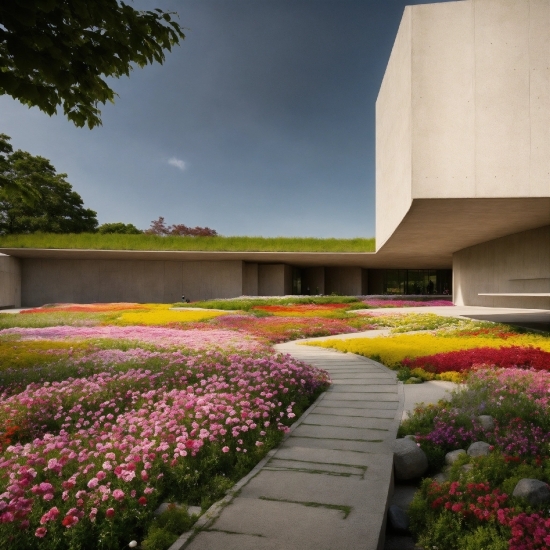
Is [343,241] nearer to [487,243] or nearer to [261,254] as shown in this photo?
[261,254]

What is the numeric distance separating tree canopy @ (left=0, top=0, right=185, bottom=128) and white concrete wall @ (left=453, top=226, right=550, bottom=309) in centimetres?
1989

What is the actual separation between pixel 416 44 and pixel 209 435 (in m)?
12.9

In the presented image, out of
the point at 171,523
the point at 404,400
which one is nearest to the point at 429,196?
the point at 404,400

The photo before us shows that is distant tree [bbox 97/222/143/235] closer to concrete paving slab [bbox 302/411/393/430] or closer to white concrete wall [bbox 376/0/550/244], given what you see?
white concrete wall [bbox 376/0/550/244]

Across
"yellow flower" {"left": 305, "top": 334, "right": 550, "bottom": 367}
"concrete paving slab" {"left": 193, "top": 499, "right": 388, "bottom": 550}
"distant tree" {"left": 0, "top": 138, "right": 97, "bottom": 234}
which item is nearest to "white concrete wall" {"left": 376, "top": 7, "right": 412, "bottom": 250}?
"yellow flower" {"left": 305, "top": 334, "right": 550, "bottom": 367}

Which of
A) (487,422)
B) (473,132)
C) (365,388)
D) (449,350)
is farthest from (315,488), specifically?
(473,132)

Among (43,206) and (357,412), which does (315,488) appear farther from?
(43,206)

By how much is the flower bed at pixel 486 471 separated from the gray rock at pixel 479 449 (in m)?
0.06

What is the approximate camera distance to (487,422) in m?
4.50

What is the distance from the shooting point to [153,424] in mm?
4230

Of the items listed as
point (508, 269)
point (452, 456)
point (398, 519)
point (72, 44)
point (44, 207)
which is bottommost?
point (398, 519)

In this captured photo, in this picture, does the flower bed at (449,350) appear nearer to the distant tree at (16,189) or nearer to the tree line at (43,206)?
the distant tree at (16,189)

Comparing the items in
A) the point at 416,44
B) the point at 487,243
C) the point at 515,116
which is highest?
the point at 416,44

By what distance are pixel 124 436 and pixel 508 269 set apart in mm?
23070
